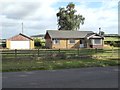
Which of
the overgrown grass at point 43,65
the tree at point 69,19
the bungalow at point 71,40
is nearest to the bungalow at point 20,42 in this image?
the bungalow at point 71,40

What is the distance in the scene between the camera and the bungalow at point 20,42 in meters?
63.0

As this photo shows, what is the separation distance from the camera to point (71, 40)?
6369cm

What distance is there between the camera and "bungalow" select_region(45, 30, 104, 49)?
203 ft

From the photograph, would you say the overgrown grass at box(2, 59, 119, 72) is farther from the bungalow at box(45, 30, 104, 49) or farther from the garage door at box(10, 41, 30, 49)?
the garage door at box(10, 41, 30, 49)

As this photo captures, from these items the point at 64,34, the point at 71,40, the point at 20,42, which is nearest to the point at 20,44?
the point at 20,42

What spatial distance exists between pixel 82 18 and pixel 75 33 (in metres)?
20.6

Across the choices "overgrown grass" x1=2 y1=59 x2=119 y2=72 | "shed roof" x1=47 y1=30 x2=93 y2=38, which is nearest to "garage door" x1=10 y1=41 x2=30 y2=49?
"shed roof" x1=47 y1=30 x2=93 y2=38

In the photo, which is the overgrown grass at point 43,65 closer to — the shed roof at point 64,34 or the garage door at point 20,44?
the shed roof at point 64,34

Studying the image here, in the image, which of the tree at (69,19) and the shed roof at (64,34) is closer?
the shed roof at (64,34)

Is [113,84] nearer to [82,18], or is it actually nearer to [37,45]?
[37,45]

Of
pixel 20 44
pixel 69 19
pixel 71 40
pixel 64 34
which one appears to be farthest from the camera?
pixel 69 19

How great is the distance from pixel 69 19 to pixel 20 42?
2408cm

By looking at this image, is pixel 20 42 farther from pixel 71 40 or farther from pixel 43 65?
pixel 43 65

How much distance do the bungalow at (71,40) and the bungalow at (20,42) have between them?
4.53 meters
